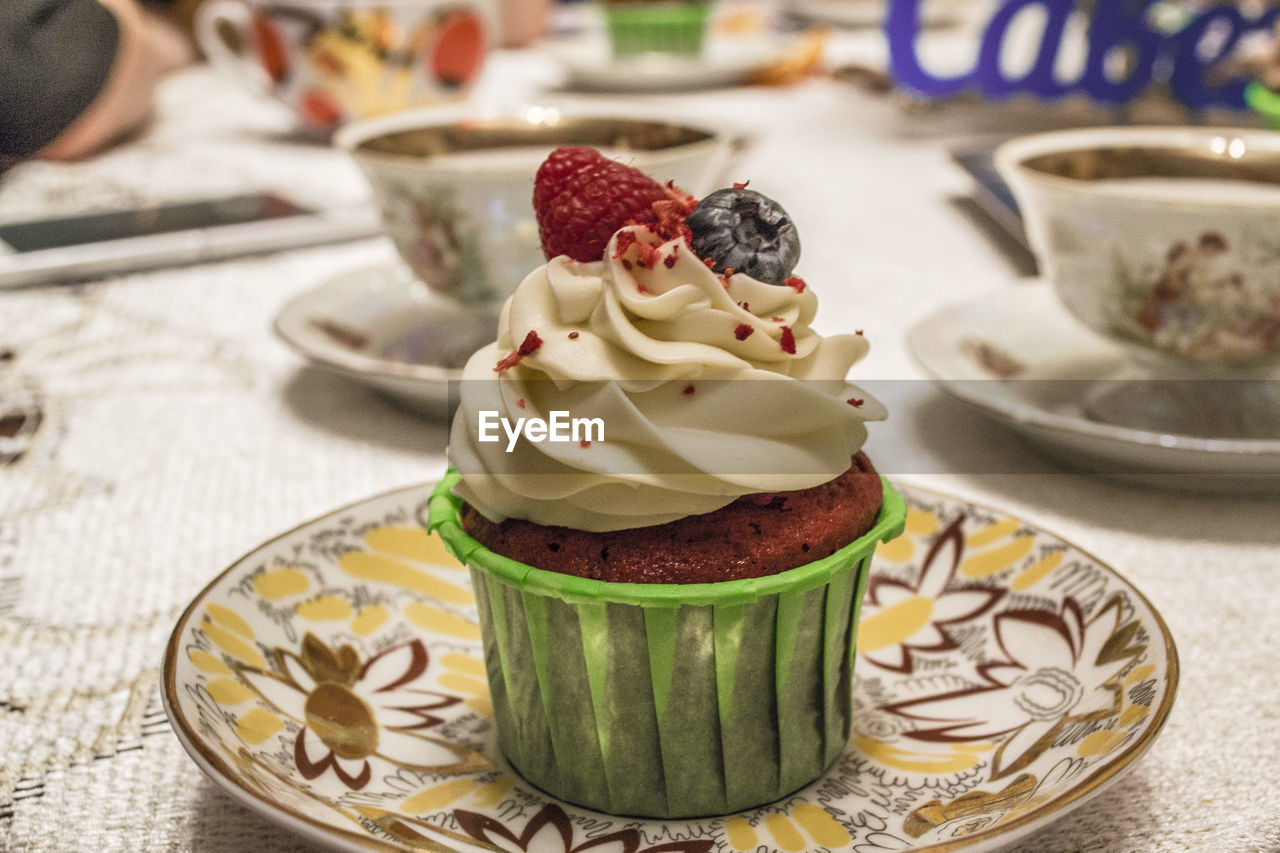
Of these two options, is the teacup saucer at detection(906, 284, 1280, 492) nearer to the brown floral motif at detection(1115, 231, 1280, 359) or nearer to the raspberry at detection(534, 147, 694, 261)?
the brown floral motif at detection(1115, 231, 1280, 359)

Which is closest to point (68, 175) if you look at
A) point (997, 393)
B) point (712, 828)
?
point (997, 393)

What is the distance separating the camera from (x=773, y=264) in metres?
0.58

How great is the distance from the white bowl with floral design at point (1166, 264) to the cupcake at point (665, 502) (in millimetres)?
413

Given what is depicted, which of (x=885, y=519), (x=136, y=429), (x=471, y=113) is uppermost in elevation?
(x=471, y=113)

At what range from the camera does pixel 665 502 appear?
21.4 inches

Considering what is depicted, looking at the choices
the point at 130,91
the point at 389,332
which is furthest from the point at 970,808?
the point at 130,91

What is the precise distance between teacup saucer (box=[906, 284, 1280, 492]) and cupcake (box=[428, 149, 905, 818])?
0.99 feet

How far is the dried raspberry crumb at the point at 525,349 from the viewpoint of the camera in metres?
0.56

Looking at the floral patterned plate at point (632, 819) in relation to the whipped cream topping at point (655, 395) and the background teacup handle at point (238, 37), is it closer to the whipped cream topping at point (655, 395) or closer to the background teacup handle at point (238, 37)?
the whipped cream topping at point (655, 395)

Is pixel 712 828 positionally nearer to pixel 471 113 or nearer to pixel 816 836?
pixel 816 836

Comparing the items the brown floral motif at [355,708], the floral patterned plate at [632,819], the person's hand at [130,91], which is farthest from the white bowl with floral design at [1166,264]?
the person's hand at [130,91]

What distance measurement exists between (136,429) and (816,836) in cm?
77

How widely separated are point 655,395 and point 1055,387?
0.56 meters

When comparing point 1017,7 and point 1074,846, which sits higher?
point 1017,7
